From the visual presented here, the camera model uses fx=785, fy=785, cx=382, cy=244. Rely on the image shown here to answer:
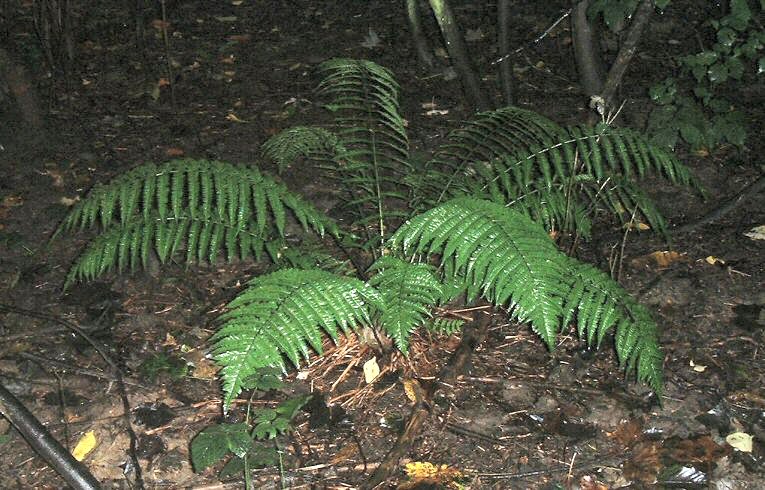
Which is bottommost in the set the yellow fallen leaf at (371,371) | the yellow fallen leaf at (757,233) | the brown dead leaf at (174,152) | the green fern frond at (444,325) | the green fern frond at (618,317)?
the yellow fallen leaf at (371,371)

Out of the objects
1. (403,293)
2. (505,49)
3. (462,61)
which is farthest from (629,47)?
(403,293)

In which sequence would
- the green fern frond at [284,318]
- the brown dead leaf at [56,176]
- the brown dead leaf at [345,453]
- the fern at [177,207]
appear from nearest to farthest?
the green fern frond at [284,318] → the brown dead leaf at [345,453] → the fern at [177,207] → the brown dead leaf at [56,176]

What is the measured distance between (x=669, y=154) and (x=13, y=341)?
2584 mm

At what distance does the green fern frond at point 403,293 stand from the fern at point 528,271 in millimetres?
104

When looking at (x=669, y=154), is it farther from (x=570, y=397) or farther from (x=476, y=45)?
(x=476, y=45)

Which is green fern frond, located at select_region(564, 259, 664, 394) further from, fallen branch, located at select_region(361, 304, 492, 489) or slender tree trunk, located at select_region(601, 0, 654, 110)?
slender tree trunk, located at select_region(601, 0, 654, 110)

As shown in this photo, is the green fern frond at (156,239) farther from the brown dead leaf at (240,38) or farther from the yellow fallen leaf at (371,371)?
the brown dead leaf at (240,38)

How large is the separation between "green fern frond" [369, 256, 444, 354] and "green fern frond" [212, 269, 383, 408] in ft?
0.30

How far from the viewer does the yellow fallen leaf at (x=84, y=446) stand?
2.60m

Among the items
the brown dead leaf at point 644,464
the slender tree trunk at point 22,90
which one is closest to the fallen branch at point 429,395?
the brown dead leaf at point 644,464

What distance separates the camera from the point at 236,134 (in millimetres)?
4648

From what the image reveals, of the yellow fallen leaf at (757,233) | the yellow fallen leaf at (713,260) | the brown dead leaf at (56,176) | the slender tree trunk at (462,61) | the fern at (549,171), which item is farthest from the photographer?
the brown dead leaf at (56,176)

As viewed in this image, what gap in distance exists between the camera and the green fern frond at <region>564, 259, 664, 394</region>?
7.86ft

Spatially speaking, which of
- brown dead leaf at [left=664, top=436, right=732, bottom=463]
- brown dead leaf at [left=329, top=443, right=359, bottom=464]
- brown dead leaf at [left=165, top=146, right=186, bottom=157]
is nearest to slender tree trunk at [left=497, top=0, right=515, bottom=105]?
brown dead leaf at [left=165, top=146, right=186, bottom=157]
